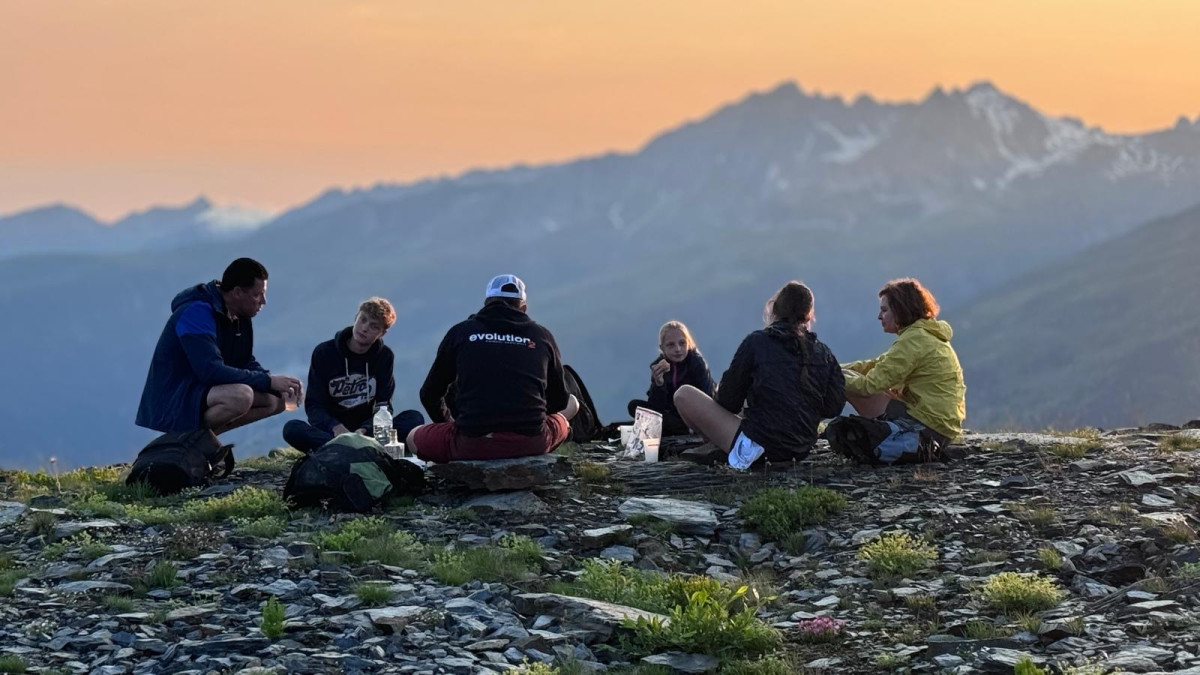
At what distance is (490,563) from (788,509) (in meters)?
3.45

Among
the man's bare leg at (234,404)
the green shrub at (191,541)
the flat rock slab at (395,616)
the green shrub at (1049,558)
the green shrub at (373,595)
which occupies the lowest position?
the green shrub at (1049,558)

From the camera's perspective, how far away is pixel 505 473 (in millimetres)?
14859

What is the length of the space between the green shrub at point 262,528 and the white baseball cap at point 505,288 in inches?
128

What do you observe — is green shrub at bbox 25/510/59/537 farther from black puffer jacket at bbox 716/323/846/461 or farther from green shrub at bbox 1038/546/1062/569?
green shrub at bbox 1038/546/1062/569

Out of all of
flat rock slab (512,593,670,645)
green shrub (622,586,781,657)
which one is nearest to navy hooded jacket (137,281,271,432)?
flat rock slab (512,593,670,645)

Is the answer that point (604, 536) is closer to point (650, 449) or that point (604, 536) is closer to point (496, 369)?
point (496, 369)

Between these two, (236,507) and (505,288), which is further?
(505,288)

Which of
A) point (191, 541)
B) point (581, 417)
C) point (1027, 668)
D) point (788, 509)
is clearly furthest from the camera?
point (581, 417)

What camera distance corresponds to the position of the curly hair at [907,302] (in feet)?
53.9

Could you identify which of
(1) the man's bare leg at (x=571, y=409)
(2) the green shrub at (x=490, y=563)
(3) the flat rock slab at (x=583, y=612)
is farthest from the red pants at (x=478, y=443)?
(3) the flat rock slab at (x=583, y=612)

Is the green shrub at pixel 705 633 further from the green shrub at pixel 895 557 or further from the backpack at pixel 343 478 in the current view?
the backpack at pixel 343 478

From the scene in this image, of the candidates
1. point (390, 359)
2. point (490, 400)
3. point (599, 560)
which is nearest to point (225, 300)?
point (390, 359)

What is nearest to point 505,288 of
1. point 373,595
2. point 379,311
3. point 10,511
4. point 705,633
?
point 379,311

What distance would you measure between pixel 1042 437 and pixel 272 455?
35.5 feet
